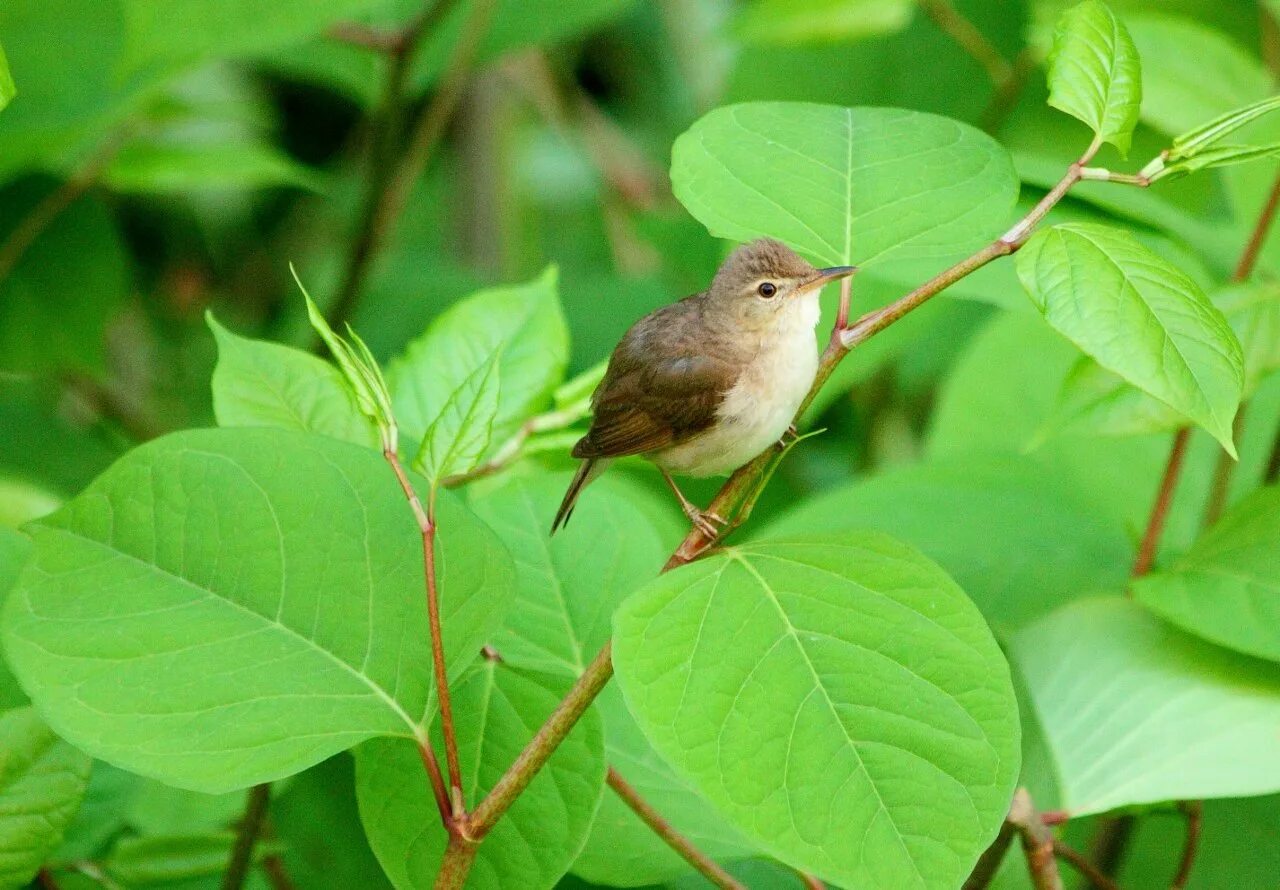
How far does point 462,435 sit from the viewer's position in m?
1.17

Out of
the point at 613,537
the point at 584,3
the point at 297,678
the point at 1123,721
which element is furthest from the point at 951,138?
the point at 584,3

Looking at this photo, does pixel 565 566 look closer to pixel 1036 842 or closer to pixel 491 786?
pixel 491 786

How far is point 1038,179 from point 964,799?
98cm

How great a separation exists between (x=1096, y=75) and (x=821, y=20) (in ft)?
5.92

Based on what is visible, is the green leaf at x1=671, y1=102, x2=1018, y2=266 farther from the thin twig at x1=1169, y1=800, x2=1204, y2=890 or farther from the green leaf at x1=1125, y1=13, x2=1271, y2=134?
the green leaf at x1=1125, y1=13, x2=1271, y2=134

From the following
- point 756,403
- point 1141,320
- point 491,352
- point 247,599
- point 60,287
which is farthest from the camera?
point 60,287

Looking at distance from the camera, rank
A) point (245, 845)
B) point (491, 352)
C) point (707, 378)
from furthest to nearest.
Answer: point (707, 378)
point (491, 352)
point (245, 845)

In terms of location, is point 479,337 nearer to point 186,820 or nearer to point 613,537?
point 613,537

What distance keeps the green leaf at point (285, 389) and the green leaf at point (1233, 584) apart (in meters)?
0.93

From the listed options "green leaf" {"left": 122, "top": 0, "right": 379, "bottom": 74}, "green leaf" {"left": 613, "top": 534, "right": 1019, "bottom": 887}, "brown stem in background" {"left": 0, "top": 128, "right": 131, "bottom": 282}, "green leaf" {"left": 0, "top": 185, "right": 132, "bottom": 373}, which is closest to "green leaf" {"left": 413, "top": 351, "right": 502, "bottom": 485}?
"green leaf" {"left": 613, "top": 534, "right": 1019, "bottom": 887}

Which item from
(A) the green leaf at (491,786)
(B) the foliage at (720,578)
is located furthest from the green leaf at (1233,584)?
(A) the green leaf at (491,786)

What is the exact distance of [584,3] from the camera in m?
3.47

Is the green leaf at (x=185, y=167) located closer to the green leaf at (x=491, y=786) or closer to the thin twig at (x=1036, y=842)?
the green leaf at (x=491, y=786)

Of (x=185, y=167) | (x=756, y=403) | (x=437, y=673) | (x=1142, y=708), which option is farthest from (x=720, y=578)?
(x=185, y=167)
